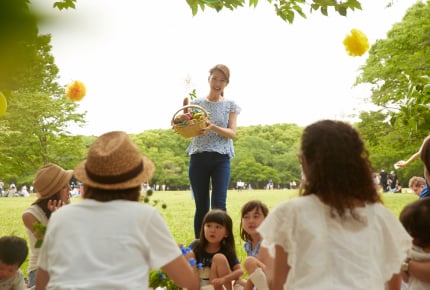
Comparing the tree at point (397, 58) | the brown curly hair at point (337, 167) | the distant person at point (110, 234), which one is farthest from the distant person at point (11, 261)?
the tree at point (397, 58)

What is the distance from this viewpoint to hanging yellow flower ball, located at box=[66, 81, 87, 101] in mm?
3440

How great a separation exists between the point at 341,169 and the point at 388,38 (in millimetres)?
15146

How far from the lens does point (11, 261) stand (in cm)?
219

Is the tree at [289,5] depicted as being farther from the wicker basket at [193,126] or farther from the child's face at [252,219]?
the child's face at [252,219]

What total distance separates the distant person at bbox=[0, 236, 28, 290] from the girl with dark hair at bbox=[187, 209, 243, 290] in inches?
36.3

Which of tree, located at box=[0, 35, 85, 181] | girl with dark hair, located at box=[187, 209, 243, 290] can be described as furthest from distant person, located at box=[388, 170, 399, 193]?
girl with dark hair, located at box=[187, 209, 243, 290]

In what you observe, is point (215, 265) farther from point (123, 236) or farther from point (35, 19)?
point (35, 19)

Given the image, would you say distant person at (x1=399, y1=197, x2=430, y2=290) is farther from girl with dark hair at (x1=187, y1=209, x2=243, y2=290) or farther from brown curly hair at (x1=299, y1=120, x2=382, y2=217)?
girl with dark hair at (x1=187, y1=209, x2=243, y2=290)

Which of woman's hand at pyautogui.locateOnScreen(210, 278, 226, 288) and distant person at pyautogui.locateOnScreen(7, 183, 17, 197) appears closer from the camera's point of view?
woman's hand at pyautogui.locateOnScreen(210, 278, 226, 288)

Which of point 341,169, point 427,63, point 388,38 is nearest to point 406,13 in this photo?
point 388,38

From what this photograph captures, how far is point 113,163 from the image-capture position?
4.93 feet

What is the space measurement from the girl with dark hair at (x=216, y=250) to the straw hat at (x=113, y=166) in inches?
48.9

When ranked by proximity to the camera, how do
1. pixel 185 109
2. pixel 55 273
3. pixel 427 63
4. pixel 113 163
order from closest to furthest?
pixel 55 273, pixel 113 163, pixel 185 109, pixel 427 63

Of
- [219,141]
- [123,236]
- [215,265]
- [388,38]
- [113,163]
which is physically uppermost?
[388,38]
